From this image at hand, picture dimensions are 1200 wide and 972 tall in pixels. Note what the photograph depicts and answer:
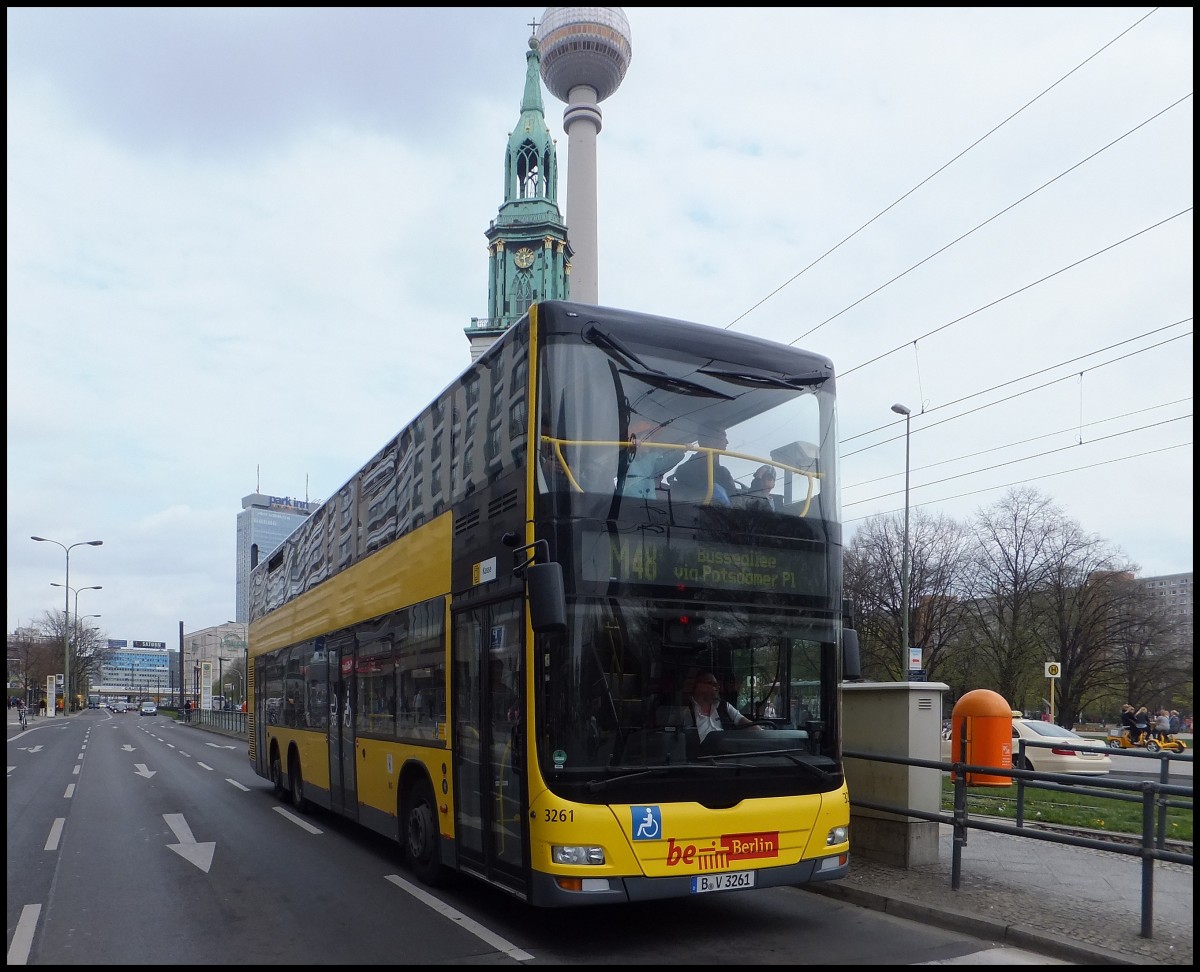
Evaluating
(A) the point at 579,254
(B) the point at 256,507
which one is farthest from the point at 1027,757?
(B) the point at 256,507

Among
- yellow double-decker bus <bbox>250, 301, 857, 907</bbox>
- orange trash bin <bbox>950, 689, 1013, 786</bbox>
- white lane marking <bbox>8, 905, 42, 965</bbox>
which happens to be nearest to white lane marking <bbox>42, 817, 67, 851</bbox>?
white lane marking <bbox>8, 905, 42, 965</bbox>

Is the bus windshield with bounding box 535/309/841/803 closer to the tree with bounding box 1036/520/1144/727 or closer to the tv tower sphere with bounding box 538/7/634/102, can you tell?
the tree with bounding box 1036/520/1144/727

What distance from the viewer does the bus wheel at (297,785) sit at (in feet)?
49.2

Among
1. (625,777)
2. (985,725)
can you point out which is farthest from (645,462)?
(985,725)

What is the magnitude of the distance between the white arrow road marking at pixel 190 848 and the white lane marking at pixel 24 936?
6.44ft

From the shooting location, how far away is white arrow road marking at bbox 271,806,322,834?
43.5ft

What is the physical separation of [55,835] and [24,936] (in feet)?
19.9

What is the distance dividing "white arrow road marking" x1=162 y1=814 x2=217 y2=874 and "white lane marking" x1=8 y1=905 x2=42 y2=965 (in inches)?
77.3

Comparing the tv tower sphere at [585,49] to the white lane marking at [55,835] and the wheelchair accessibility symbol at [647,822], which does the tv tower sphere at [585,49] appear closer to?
the white lane marking at [55,835]

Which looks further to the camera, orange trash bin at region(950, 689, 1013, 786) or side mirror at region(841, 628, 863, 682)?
orange trash bin at region(950, 689, 1013, 786)

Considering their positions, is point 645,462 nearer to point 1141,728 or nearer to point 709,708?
point 709,708

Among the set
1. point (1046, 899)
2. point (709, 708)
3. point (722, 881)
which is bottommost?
point (1046, 899)

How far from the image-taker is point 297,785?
50.1 ft

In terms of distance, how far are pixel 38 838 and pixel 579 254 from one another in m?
62.9
